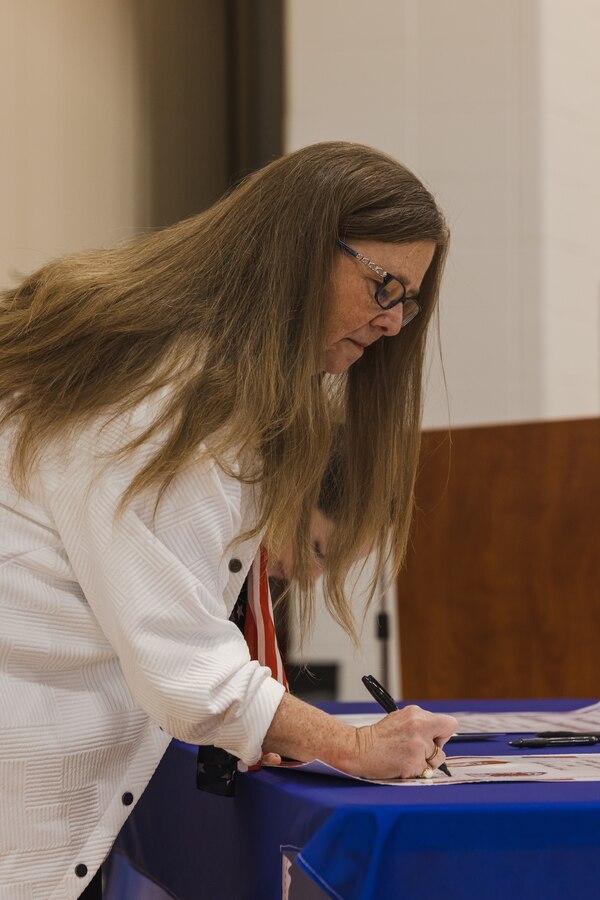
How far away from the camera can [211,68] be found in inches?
201

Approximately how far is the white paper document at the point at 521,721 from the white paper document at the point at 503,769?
0.77 ft

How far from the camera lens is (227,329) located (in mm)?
1226

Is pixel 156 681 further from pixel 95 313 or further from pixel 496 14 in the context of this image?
pixel 496 14

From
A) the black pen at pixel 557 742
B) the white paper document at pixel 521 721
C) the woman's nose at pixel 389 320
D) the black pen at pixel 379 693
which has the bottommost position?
the white paper document at pixel 521 721

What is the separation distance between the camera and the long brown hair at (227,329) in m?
1.17

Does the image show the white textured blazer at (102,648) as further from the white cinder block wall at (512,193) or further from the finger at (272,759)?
the white cinder block wall at (512,193)

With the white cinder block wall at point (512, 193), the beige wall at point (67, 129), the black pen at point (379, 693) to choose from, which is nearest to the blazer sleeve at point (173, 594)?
the black pen at point (379, 693)

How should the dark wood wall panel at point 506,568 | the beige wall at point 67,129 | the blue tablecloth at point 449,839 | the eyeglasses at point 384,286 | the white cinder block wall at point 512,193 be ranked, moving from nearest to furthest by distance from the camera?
the blue tablecloth at point 449,839 → the eyeglasses at point 384,286 → the dark wood wall panel at point 506,568 → the white cinder block wall at point 512,193 → the beige wall at point 67,129

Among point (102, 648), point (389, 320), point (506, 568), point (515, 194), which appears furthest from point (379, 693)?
point (515, 194)

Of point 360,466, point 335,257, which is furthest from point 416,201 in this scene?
point 360,466

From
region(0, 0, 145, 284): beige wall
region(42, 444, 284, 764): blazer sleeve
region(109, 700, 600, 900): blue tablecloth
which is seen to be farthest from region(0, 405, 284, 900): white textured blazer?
region(0, 0, 145, 284): beige wall

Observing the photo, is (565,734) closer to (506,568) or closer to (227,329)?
(227,329)

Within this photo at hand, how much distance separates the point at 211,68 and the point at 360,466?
3958mm

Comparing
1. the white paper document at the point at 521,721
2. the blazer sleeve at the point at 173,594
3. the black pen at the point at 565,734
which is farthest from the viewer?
the white paper document at the point at 521,721
